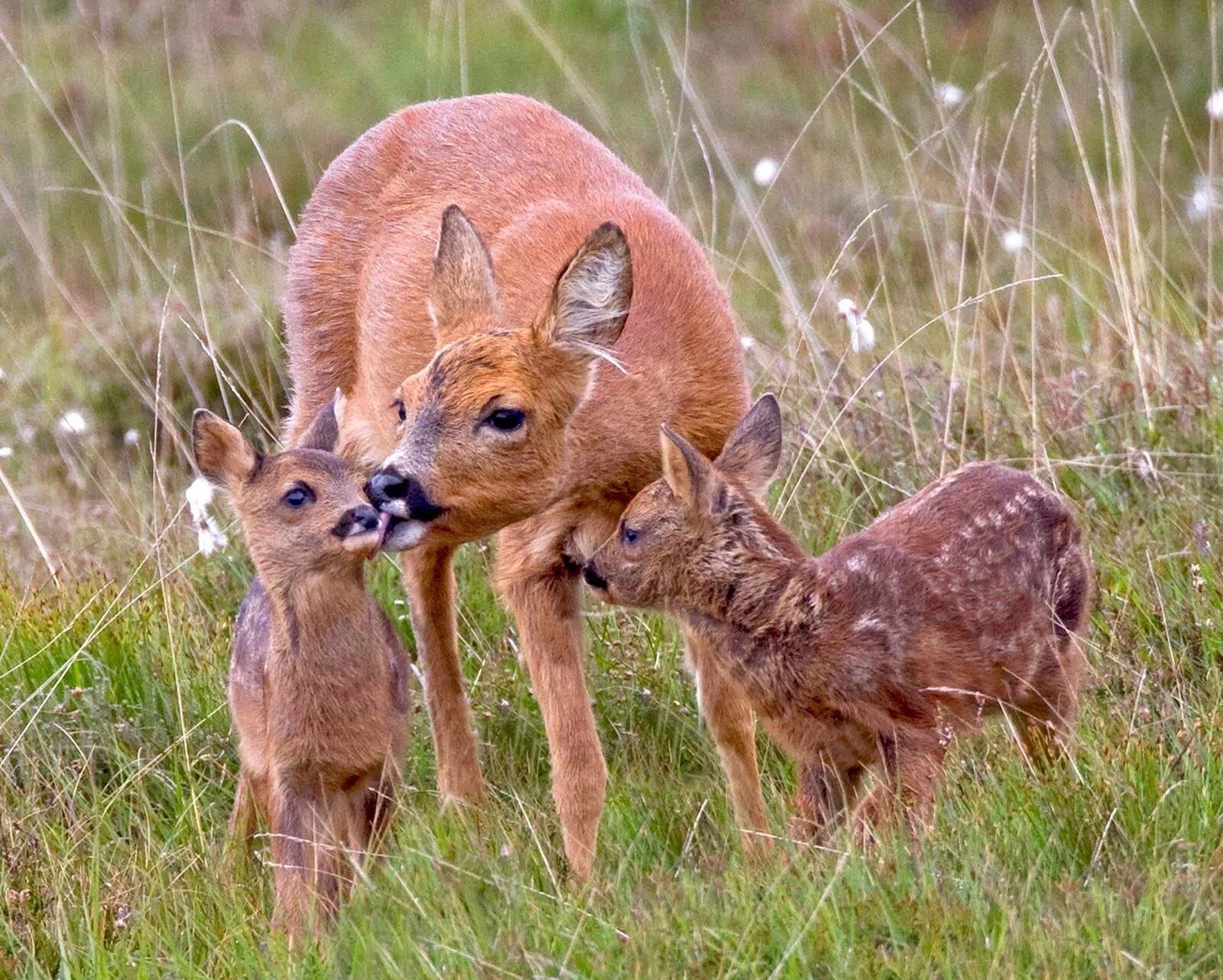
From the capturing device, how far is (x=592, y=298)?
527cm

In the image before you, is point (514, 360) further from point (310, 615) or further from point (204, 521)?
point (204, 521)

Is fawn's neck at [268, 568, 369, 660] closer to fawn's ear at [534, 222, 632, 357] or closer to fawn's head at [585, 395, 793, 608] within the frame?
fawn's head at [585, 395, 793, 608]

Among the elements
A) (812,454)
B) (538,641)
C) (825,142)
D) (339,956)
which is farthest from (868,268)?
(339,956)

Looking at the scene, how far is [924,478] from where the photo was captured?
22.0ft

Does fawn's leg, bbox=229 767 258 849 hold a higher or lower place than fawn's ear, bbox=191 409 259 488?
lower

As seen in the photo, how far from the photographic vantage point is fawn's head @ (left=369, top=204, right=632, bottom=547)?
501 centimetres

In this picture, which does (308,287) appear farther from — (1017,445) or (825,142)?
(825,142)

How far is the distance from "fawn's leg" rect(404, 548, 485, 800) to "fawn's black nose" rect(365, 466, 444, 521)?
1106mm

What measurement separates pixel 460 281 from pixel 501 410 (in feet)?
2.30

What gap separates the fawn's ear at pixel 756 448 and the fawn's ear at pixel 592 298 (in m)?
0.41

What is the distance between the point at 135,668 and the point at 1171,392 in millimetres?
3396

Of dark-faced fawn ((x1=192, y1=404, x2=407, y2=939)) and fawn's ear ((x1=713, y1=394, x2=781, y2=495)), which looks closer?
dark-faced fawn ((x1=192, y1=404, x2=407, y2=939))

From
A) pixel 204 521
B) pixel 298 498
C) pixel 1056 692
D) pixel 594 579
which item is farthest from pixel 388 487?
pixel 204 521

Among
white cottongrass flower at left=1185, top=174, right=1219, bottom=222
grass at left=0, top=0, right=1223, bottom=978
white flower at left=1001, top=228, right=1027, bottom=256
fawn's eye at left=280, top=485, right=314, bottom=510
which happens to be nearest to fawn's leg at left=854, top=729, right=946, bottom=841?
grass at left=0, top=0, right=1223, bottom=978
